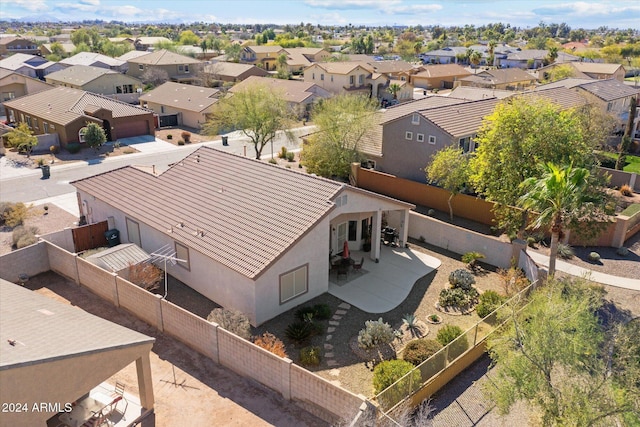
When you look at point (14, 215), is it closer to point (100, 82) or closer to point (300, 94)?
point (300, 94)

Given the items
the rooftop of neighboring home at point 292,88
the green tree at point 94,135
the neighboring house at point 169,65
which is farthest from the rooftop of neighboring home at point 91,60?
the green tree at point 94,135

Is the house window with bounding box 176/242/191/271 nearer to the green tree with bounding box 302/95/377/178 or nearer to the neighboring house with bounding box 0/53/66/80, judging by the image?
the green tree with bounding box 302/95/377/178

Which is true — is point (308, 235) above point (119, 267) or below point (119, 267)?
above

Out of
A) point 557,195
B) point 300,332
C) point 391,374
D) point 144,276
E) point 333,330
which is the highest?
point 557,195

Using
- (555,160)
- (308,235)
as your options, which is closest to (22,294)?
(308,235)

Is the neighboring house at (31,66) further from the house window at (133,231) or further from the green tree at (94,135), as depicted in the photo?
the house window at (133,231)

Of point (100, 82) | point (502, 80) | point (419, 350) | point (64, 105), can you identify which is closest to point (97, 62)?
point (100, 82)

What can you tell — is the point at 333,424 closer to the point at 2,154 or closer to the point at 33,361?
the point at 33,361
